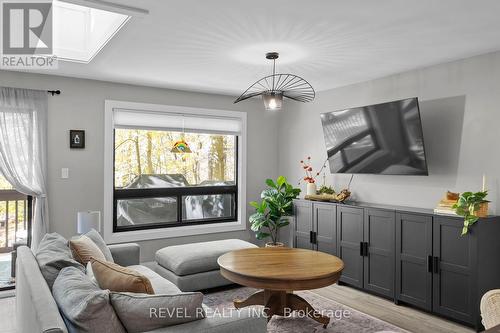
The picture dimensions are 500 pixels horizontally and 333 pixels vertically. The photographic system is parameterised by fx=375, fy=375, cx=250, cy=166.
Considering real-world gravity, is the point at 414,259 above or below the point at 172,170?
below

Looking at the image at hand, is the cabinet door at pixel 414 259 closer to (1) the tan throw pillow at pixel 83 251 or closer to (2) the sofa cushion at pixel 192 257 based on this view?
(2) the sofa cushion at pixel 192 257

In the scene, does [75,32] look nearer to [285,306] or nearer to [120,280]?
[120,280]

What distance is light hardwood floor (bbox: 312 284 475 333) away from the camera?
10.6 ft

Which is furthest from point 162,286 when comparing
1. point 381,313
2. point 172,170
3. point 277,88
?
point 277,88

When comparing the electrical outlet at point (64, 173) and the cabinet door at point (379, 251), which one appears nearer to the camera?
the cabinet door at point (379, 251)

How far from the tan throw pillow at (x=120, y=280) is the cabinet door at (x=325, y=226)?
285 centimetres

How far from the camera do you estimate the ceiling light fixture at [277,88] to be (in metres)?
3.35

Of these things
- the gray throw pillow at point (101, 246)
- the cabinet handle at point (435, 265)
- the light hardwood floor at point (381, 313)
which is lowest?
the light hardwood floor at point (381, 313)

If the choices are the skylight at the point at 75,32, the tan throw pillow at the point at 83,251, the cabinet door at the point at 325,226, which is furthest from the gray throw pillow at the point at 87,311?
the cabinet door at the point at 325,226

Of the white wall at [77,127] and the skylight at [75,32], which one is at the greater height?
the skylight at [75,32]

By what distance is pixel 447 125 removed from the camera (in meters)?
3.83

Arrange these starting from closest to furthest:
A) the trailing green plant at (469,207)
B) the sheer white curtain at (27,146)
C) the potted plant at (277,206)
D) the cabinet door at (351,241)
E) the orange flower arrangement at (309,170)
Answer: the trailing green plant at (469,207) < the sheer white curtain at (27,146) < the cabinet door at (351,241) < the potted plant at (277,206) < the orange flower arrangement at (309,170)

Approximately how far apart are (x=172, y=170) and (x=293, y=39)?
2783 mm

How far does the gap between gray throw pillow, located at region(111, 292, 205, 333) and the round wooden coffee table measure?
1.03m
